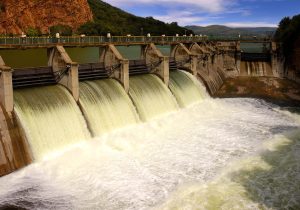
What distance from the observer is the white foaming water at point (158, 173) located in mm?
21656

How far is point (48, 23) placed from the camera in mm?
159500

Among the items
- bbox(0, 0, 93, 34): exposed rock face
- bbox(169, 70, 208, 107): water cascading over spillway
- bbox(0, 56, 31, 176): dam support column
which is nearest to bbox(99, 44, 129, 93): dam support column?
bbox(169, 70, 208, 107): water cascading over spillway

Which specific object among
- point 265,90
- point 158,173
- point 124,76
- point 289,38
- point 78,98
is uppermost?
point 289,38

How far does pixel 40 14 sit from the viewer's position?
159 metres

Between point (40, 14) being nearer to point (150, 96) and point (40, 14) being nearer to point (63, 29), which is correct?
point (63, 29)

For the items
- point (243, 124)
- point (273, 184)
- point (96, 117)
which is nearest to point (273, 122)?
point (243, 124)

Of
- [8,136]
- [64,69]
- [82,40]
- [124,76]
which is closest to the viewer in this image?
[8,136]

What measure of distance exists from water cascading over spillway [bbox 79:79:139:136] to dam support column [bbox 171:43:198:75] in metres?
18.1

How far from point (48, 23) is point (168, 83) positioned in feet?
419

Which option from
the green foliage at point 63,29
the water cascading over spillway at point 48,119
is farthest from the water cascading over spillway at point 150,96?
the green foliage at point 63,29

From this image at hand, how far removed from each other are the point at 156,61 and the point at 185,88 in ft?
17.9

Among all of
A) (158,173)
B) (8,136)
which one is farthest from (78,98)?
(158,173)

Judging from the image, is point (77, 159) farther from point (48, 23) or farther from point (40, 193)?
point (48, 23)

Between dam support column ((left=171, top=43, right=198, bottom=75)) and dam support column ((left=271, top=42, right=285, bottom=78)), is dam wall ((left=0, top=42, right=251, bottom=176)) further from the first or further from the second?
dam support column ((left=271, top=42, right=285, bottom=78))
